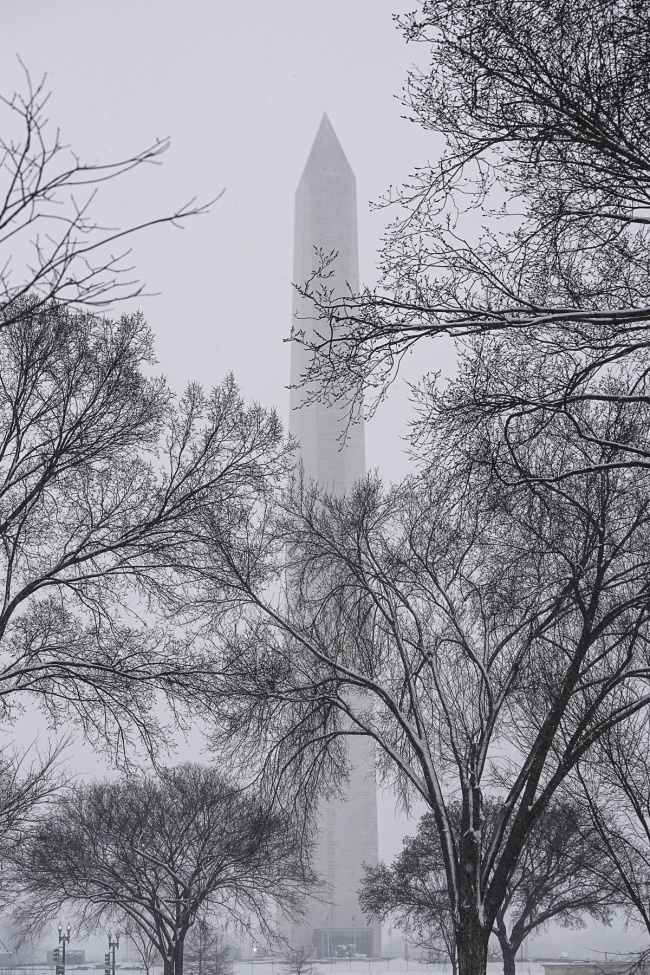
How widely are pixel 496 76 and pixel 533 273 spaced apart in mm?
1569

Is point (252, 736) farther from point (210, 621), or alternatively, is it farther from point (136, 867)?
point (136, 867)

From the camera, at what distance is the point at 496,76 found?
6570mm

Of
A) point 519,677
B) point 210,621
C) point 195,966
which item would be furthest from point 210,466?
point 195,966

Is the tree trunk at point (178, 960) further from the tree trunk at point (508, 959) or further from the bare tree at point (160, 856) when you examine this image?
the tree trunk at point (508, 959)

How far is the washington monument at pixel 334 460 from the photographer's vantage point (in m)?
65.9

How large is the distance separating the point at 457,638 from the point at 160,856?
17136 mm

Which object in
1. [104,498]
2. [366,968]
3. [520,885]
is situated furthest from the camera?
[366,968]

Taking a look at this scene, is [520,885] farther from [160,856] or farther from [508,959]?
[160,856]

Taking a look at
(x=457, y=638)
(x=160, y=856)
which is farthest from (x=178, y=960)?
(x=457, y=638)

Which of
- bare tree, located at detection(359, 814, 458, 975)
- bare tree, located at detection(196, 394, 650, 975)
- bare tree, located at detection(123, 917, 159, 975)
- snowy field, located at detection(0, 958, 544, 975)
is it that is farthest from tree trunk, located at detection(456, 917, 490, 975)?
snowy field, located at detection(0, 958, 544, 975)

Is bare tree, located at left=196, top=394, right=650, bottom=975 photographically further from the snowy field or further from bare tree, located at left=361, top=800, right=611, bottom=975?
the snowy field

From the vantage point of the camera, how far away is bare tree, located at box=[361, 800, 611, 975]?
85.6ft

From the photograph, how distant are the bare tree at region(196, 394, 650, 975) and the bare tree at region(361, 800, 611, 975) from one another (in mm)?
9092

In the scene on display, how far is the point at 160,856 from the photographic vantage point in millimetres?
29297
